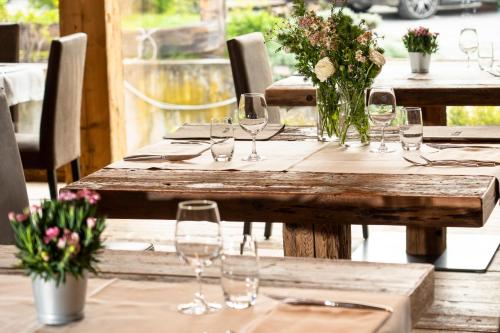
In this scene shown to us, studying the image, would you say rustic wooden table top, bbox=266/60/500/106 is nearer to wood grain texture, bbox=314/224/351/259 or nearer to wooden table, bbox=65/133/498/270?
wood grain texture, bbox=314/224/351/259

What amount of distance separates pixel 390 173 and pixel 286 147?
23.5 inches

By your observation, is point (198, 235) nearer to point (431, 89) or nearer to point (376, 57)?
point (376, 57)

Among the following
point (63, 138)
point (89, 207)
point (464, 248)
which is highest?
point (89, 207)

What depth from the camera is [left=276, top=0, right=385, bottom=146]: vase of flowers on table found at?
342cm

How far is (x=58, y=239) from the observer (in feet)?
5.53

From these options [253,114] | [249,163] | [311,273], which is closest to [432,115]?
[253,114]

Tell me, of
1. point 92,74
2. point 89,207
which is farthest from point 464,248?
point 89,207

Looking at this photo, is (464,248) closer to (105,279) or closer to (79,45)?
(79,45)

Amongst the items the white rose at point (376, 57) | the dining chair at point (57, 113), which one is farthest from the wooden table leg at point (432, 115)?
the white rose at point (376, 57)

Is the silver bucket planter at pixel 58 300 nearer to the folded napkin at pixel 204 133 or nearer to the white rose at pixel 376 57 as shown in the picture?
the white rose at pixel 376 57

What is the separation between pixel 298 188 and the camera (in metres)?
2.87

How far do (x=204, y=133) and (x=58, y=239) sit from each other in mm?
2175

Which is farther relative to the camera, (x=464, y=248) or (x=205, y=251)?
(x=464, y=248)

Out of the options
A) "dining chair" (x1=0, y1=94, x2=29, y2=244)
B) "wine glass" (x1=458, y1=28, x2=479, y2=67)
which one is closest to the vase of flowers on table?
"dining chair" (x1=0, y1=94, x2=29, y2=244)
